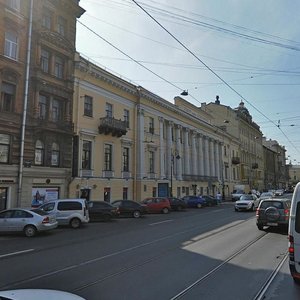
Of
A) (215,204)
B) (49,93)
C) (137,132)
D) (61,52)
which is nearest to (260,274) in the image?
(49,93)

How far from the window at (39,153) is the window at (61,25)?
10.1 meters

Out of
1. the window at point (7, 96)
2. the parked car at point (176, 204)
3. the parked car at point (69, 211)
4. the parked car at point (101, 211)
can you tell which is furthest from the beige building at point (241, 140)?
the parked car at point (69, 211)

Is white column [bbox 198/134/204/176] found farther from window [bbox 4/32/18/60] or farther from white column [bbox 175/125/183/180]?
window [bbox 4/32/18/60]

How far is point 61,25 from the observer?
1179 inches

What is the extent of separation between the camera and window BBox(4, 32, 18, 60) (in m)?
24.8

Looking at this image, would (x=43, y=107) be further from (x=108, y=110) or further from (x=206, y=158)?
(x=206, y=158)

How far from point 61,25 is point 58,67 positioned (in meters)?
3.85

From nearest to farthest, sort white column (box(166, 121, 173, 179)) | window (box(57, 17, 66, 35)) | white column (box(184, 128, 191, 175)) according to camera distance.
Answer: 1. window (box(57, 17, 66, 35))
2. white column (box(166, 121, 173, 179))
3. white column (box(184, 128, 191, 175))

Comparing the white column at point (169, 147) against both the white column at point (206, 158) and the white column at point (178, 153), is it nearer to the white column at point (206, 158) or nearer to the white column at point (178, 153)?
the white column at point (178, 153)

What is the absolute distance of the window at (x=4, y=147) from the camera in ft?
77.9

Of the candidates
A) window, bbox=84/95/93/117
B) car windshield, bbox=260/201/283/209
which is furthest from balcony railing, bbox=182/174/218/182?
car windshield, bbox=260/201/283/209

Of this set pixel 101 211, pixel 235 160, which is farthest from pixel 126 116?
pixel 235 160

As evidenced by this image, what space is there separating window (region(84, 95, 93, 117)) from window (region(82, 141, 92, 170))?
9.02 ft

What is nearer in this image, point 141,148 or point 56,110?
point 56,110
